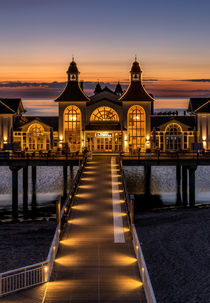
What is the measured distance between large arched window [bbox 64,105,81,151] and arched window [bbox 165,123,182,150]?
10.3 meters

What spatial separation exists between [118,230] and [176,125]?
34.8 meters

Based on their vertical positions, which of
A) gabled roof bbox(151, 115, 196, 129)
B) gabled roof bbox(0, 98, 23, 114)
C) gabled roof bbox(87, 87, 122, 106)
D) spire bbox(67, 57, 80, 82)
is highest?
spire bbox(67, 57, 80, 82)

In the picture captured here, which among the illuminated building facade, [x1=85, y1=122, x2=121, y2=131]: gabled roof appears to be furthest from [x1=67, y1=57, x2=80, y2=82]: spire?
[x1=85, y1=122, x2=121, y2=131]: gabled roof

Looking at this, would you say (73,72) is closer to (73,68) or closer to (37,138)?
(73,68)

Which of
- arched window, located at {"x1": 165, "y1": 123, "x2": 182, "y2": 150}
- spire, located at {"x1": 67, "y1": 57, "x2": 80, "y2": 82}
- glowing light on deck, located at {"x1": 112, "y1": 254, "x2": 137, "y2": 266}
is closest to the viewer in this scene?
glowing light on deck, located at {"x1": 112, "y1": 254, "x2": 137, "y2": 266}

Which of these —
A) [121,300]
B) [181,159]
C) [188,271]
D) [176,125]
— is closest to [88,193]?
[188,271]

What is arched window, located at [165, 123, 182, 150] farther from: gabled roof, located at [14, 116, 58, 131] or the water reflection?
the water reflection

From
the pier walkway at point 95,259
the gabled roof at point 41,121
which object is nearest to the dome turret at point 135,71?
the gabled roof at point 41,121

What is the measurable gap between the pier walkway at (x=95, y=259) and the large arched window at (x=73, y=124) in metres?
27.4

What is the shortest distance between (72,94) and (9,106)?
8.26 metres

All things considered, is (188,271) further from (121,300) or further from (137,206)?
(137,206)

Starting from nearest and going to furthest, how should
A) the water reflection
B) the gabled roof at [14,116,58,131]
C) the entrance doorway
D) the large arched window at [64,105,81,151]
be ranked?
1. the water reflection
2. the entrance doorway
3. the large arched window at [64,105,81,151]
4. the gabled roof at [14,116,58,131]

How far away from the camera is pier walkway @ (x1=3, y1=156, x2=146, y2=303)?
12047 millimetres

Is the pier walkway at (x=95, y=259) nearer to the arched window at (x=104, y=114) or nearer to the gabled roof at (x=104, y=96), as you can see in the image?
the arched window at (x=104, y=114)
